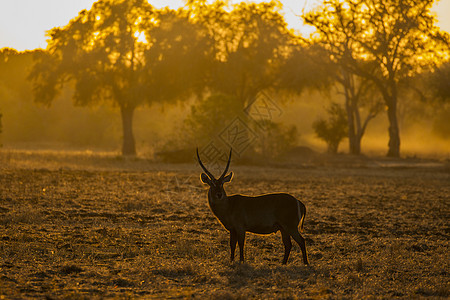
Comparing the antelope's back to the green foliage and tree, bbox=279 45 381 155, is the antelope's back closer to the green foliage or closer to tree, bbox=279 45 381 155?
tree, bbox=279 45 381 155

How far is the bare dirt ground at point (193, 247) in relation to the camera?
6934mm

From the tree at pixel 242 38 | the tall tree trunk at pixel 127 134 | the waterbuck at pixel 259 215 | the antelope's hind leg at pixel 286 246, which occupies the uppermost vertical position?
the tree at pixel 242 38

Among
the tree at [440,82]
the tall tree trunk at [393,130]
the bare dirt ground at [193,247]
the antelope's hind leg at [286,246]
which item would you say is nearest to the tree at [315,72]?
the tall tree trunk at [393,130]

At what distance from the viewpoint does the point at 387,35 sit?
→ 1594 inches

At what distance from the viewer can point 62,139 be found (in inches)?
2655

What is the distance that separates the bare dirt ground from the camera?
6.93m

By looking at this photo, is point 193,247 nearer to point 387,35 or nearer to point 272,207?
point 272,207

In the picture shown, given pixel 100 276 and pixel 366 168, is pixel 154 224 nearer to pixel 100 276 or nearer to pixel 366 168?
pixel 100 276

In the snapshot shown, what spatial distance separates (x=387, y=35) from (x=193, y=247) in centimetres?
3472

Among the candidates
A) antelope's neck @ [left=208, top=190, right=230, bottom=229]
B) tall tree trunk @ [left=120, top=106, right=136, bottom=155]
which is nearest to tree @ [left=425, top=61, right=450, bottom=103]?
tall tree trunk @ [left=120, top=106, right=136, bottom=155]

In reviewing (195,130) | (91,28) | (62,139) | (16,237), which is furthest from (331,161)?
(62,139)

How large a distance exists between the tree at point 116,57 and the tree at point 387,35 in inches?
388

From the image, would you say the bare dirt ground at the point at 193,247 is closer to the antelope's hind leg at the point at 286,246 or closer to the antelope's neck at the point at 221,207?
the antelope's hind leg at the point at 286,246

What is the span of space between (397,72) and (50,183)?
99.8 feet
